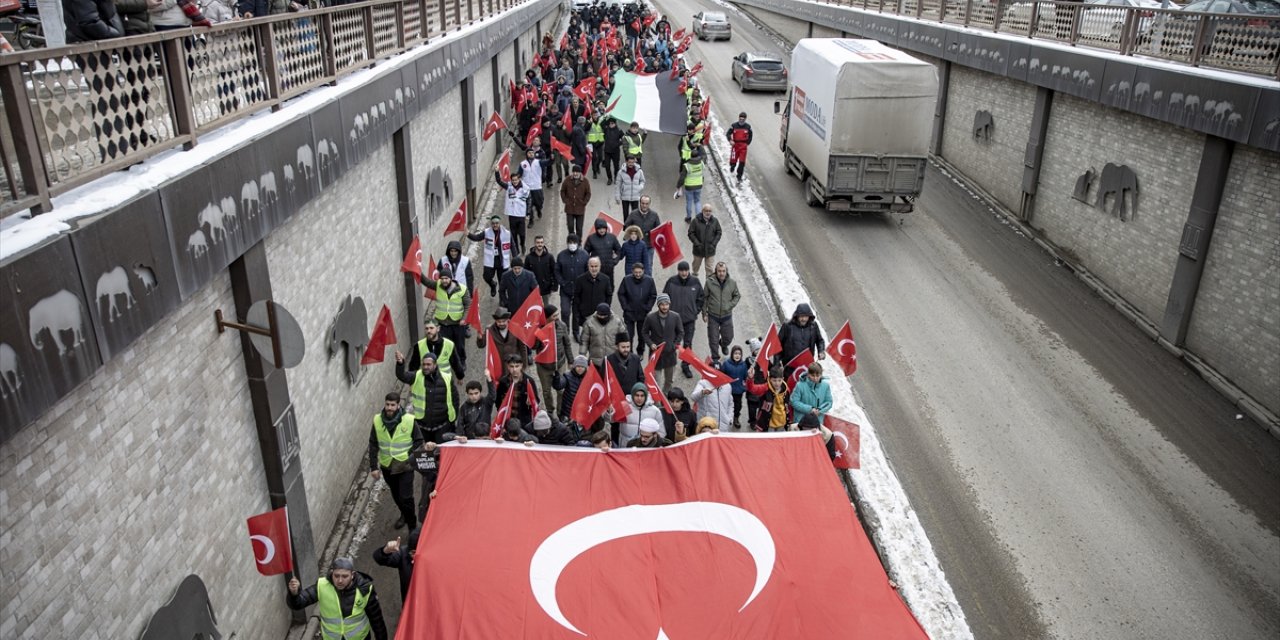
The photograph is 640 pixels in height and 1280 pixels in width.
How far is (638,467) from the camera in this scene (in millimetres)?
7832

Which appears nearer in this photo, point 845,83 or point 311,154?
point 311,154

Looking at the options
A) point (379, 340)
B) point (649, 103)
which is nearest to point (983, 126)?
point (649, 103)

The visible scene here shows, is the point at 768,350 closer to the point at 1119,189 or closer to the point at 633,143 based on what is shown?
the point at 1119,189

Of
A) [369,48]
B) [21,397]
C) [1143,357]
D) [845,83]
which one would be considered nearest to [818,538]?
[21,397]

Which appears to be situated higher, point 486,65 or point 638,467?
point 486,65

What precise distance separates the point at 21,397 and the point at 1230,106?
1391cm

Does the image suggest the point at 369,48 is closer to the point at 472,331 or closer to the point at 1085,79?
the point at 472,331

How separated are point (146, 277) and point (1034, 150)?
1753cm

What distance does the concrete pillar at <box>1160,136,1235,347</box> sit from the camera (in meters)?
12.7

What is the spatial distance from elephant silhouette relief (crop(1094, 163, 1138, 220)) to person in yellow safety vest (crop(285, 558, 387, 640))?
13.6 m

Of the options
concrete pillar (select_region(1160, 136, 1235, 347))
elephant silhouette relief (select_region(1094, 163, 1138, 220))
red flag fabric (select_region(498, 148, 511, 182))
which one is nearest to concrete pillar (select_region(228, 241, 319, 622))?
red flag fabric (select_region(498, 148, 511, 182))

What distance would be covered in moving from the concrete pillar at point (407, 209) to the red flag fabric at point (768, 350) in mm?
4820

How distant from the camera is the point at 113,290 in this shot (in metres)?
4.54

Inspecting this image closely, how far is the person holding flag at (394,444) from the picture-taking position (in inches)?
325
